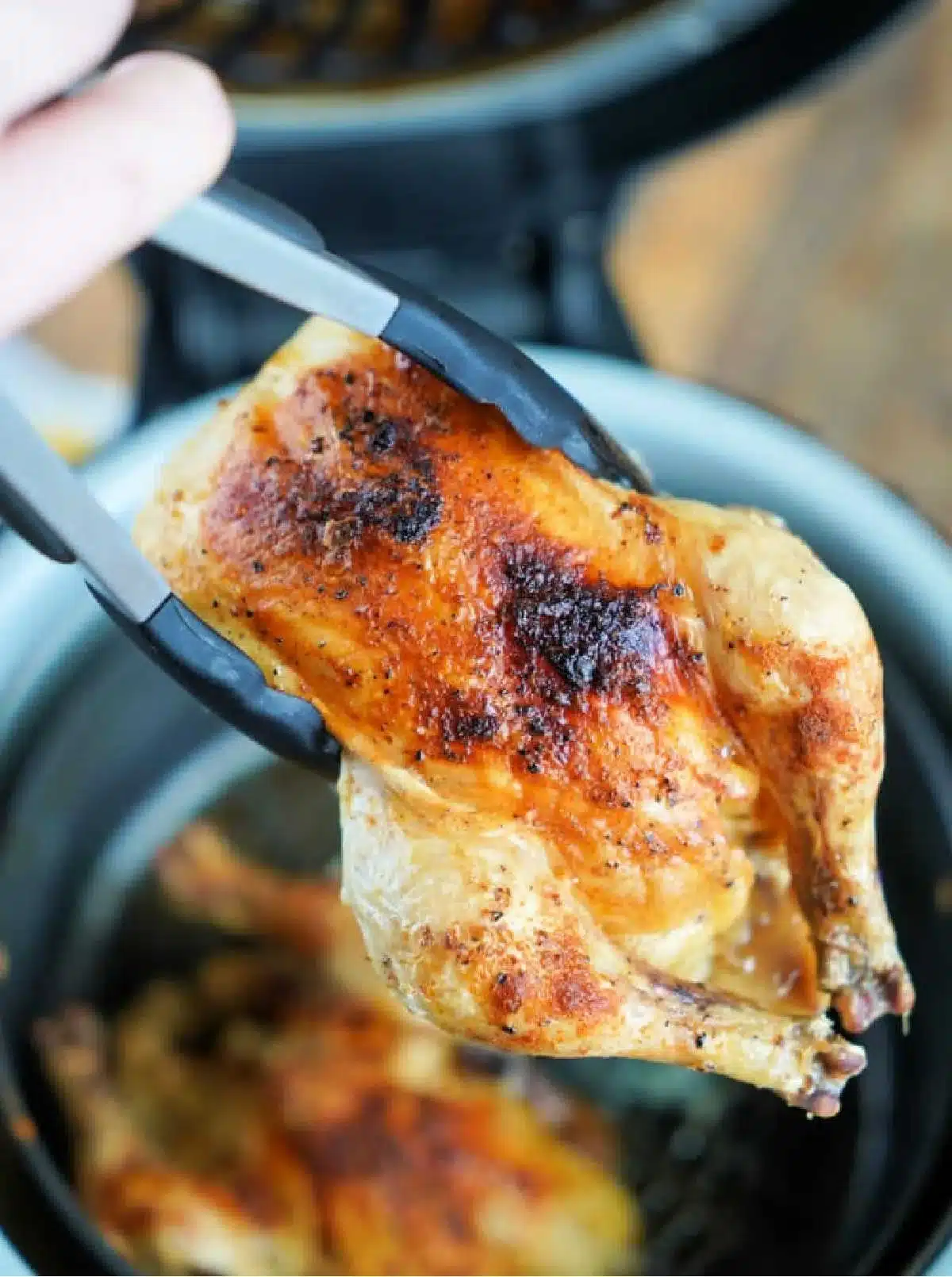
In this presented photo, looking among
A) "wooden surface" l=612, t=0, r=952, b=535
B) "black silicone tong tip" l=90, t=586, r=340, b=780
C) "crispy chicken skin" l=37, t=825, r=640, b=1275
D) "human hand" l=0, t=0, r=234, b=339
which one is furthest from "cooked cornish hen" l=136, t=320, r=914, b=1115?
"wooden surface" l=612, t=0, r=952, b=535

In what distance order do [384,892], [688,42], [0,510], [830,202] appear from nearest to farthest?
1. [0,510]
2. [384,892]
3. [688,42]
4. [830,202]

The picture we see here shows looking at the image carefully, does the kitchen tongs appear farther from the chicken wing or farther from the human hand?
the chicken wing

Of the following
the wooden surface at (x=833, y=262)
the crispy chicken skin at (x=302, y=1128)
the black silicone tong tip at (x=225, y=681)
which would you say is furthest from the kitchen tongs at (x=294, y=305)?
the wooden surface at (x=833, y=262)

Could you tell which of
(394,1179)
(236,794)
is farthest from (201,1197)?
(236,794)

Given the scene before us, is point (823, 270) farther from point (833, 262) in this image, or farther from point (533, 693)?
point (533, 693)

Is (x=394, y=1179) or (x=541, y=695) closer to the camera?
(x=541, y=695)

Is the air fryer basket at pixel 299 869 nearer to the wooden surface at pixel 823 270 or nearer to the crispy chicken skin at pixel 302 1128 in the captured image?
the crispy chicken skin at pixel 302 1128

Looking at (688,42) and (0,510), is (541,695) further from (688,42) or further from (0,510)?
(688,42)

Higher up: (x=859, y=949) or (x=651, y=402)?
(x=651, y=402)
